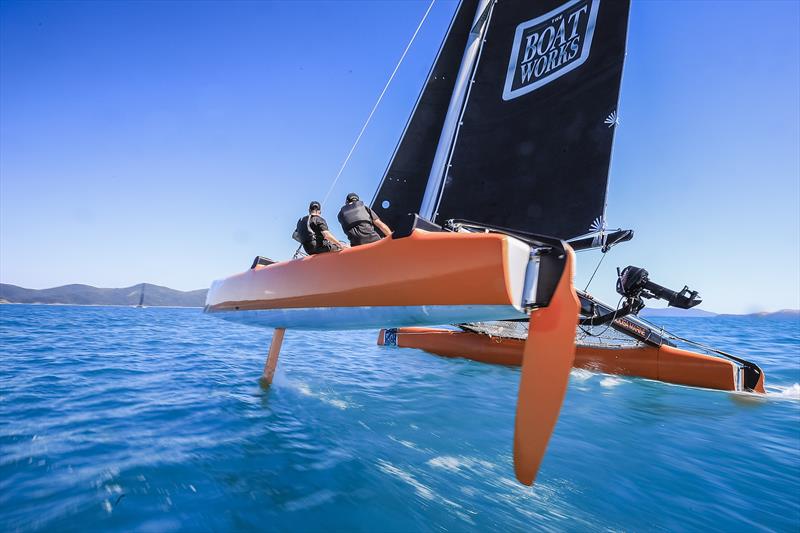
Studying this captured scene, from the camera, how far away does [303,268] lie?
363 centimetres

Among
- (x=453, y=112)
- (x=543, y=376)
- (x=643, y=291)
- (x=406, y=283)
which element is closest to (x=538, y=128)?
(x=453, y=112)

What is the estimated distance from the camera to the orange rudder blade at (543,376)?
1.92 m

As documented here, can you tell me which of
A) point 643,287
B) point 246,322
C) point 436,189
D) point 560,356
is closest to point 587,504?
point 560,356

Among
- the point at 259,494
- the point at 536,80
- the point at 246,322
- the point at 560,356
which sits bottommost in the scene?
the point at 259,494

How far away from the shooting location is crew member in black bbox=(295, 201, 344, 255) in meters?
3.53

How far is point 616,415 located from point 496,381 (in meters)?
1.91

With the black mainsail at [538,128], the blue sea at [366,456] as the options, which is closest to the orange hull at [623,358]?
the blue sea at [366,456]

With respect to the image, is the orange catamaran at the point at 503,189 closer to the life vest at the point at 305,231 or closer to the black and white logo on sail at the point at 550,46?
the black and white logo on sail at the point at 550,46

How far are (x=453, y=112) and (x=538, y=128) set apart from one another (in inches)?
61.5

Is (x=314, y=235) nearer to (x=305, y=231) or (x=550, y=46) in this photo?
(x=305, y=231)

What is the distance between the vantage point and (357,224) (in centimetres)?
391

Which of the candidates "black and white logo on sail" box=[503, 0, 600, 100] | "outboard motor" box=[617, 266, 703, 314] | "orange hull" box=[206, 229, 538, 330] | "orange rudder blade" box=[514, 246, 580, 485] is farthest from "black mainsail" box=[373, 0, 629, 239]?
"orange rudder blade" box=[514, 246, 580, 485]

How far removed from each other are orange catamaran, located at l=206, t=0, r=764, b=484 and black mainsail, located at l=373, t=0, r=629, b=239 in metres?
0.02

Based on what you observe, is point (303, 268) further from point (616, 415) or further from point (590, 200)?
point (590, 200)
